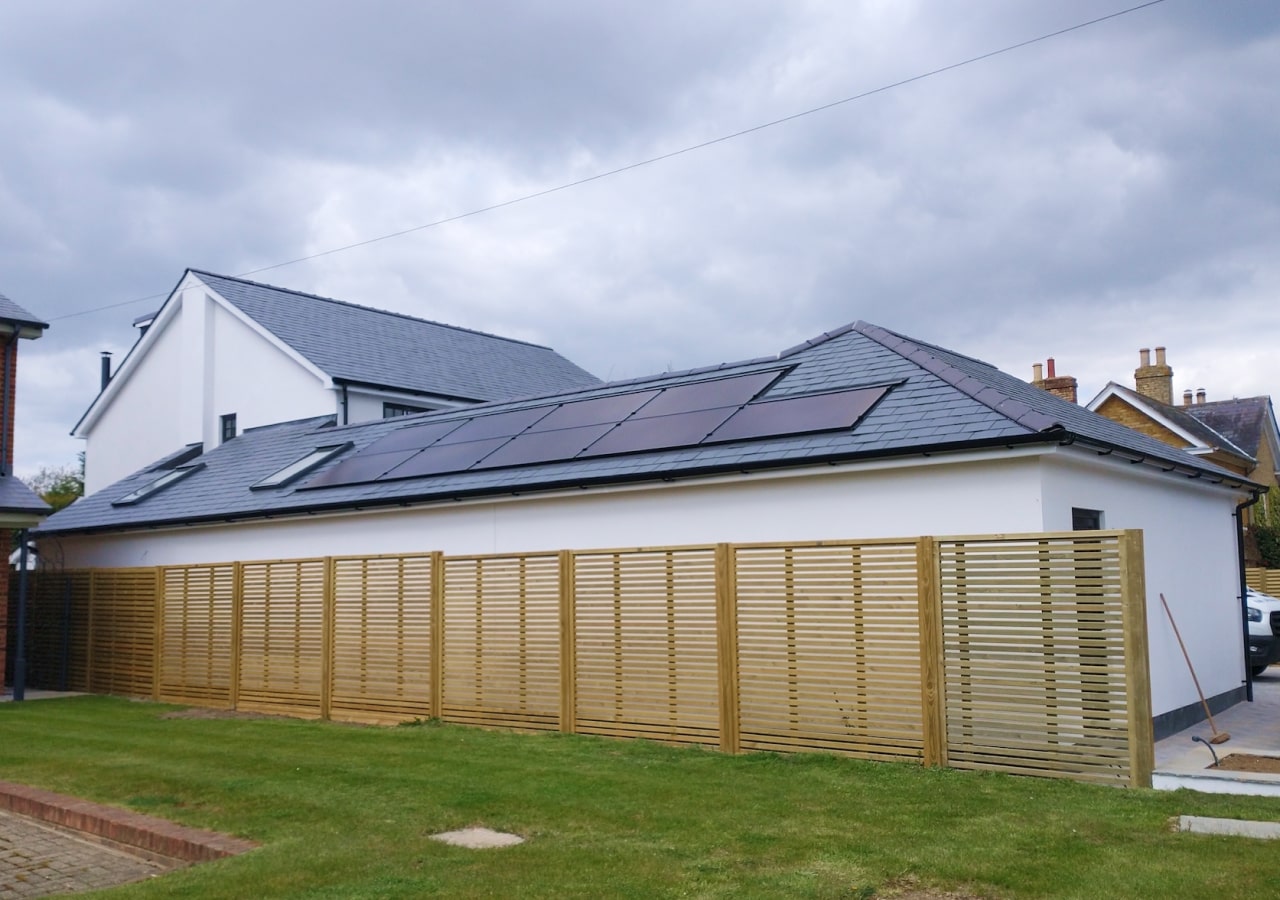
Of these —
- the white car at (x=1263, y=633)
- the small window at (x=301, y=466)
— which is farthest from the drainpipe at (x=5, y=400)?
the white car at (x=1263, y=633)

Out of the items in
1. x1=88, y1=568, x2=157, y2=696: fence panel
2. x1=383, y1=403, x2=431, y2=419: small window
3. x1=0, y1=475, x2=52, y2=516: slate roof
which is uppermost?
x1=383, y1=403, x2=431, y2=419: small window

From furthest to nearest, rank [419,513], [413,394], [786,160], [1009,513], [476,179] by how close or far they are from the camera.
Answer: [413,394] < [476,179] < [786,160] < [419,513] < [1009,513]

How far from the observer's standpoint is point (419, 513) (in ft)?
50.3

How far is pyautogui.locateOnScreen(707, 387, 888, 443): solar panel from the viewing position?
11852 mm

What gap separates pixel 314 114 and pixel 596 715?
32.2 feet

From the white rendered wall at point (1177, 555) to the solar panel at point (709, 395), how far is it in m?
4.44

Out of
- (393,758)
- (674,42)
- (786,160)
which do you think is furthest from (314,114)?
(393,758)

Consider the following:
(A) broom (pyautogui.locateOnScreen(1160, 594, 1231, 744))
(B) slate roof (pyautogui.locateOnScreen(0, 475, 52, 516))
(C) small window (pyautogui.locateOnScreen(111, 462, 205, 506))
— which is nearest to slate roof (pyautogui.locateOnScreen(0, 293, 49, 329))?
(B) slate roof (pyautogui.locateOnScreen(0, 475, 52, 516))

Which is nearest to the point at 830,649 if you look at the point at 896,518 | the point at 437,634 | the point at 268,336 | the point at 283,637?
the point at 896,518

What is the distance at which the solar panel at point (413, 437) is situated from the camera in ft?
58.4

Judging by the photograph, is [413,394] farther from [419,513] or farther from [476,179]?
[419,513]

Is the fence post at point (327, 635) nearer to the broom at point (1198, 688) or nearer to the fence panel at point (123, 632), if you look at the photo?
the fence panel at point (123, 632)

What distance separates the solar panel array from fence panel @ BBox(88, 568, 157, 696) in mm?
3577

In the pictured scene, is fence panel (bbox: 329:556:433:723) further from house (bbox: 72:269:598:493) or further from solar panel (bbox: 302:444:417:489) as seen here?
house (bbox: 72:269:598:493)
